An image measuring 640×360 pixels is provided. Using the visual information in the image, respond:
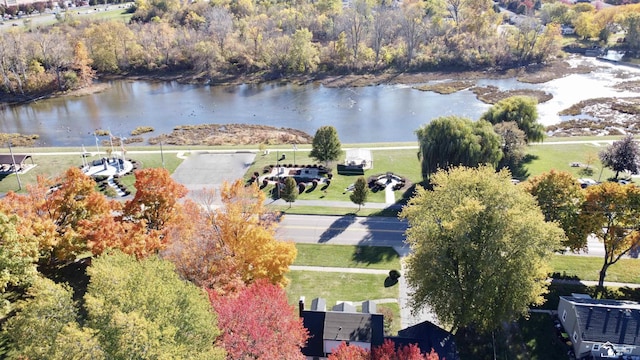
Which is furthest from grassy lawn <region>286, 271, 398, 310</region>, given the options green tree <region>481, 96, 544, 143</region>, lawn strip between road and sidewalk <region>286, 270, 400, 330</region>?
green tree <region>481, 96, 544, 143</region>

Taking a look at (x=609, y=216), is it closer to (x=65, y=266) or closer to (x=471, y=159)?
(x=471, y=159)

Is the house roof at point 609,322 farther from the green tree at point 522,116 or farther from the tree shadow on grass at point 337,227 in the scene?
the green tree at point 522,116

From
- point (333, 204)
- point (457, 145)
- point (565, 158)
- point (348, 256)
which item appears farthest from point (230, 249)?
point (565, 158)

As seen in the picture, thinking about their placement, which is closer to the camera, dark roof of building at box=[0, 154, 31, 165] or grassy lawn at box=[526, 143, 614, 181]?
grassy lawn at box=[526, 143, 614, 181]

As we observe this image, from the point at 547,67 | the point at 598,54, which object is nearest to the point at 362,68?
→ the point at 547,67

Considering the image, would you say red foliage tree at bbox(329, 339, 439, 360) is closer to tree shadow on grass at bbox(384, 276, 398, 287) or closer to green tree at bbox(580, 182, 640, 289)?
tree shadow on grass at bbox(384, 276, 398, 287)

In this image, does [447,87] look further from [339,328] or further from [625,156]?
[339,328]
